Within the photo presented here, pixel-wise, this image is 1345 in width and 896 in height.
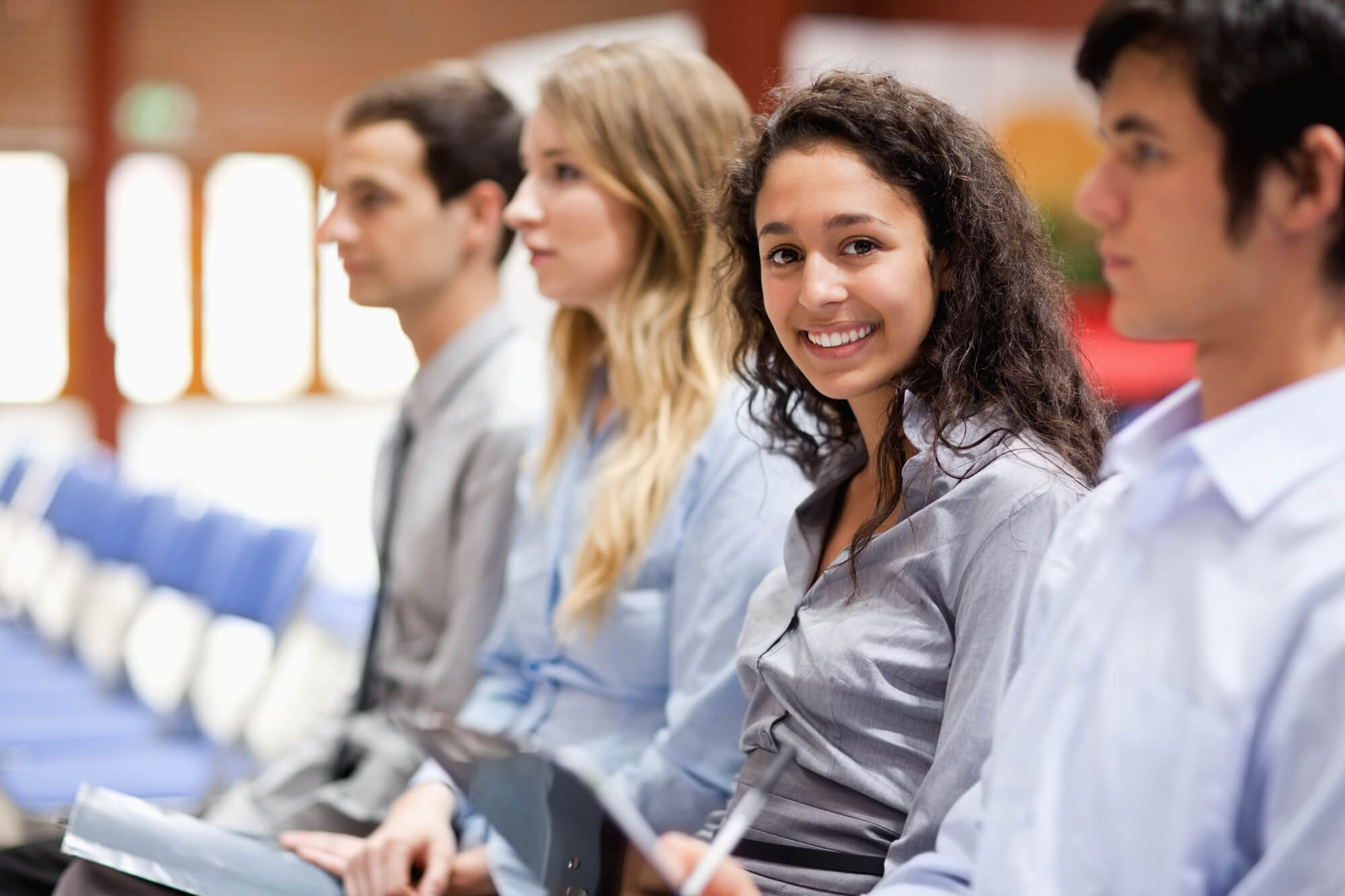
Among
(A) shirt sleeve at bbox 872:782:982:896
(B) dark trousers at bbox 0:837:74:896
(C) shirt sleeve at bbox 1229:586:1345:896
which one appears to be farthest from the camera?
(B) dark trousers at bbox 0:837:74:896

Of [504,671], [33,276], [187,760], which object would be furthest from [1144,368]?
[33,276]

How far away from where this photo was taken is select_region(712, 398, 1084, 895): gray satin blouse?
1357 millimetres

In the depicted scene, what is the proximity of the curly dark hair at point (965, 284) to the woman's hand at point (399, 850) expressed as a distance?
0.74m

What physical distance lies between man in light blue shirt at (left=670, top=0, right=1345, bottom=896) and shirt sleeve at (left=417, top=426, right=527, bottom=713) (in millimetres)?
1387

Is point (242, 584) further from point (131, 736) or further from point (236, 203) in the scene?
point (236, 203)

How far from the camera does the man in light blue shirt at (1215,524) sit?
987mm

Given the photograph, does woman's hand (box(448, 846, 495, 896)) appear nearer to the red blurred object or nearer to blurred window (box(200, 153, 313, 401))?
the red blurred object

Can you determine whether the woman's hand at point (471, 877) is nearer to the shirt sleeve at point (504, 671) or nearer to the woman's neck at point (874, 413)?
the shirt sleeve at point (504, 671)

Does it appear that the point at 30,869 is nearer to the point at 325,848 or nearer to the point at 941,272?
the point at 325,848

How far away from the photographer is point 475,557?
243cm

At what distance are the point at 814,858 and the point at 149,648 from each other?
3.73m

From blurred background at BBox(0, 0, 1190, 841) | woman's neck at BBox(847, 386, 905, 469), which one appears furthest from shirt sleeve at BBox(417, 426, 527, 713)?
blurred background at BBox(0, 0, 1190, 841)

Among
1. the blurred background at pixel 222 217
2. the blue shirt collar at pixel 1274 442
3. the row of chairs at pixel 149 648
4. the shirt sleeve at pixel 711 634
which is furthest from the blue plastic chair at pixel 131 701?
the blurred background at pixel 222 217

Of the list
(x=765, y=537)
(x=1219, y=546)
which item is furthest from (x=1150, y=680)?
(x=765, y=537)
